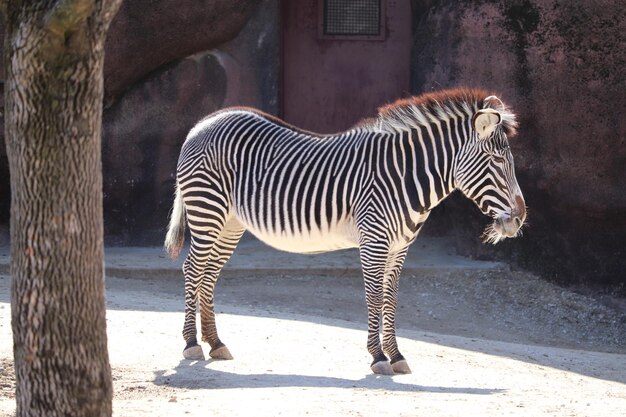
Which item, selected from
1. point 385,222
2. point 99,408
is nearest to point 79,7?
point 99,408

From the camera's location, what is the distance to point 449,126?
768cm

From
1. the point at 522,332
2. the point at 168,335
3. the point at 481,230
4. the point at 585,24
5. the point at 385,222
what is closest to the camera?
the point at 385,222

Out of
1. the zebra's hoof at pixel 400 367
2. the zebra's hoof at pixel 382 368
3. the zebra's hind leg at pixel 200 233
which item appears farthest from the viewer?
the zebra's hind leg at pixel 200 233

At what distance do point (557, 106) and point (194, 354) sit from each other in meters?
5.61

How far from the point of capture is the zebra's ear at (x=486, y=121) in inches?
293

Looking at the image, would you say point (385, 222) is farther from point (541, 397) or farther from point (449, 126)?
point (541, 397)

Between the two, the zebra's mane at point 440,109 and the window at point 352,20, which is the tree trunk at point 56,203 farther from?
the window at point 352,20

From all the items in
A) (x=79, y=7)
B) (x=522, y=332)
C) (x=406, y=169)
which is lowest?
(x=522, y=332)

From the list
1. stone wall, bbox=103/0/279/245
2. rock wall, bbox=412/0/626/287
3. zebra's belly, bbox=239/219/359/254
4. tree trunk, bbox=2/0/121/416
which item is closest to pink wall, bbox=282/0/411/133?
stone wall, bbox=103/0/279/245

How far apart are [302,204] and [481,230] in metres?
4.76

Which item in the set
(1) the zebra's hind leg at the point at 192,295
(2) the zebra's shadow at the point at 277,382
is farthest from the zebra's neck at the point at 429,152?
(1) the zebra's hind leg at the point at 192,295

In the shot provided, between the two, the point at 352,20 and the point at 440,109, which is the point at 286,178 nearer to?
the point at 440,109

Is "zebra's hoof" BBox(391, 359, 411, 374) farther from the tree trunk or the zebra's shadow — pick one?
the tree trunk

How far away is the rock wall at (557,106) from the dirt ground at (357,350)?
502 millimetres
